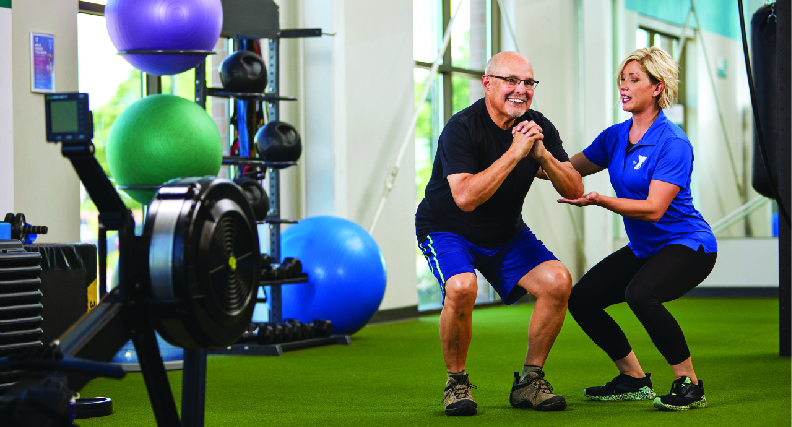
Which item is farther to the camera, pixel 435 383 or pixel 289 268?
pixel 289 268

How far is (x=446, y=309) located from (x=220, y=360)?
1.81 metres

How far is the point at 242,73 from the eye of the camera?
429 cm

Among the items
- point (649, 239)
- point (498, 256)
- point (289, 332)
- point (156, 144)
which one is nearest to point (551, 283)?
point (498, 256)

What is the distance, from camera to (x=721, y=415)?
2.83 meters

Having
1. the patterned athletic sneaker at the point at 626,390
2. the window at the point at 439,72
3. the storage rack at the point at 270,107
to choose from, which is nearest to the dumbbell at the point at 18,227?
the storage rack at the point at 270,107

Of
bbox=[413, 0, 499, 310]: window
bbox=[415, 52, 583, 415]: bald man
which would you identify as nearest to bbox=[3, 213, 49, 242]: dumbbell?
bbox=[415, 52, 583, 415]: bald man

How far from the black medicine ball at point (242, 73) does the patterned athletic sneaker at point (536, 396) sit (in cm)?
206

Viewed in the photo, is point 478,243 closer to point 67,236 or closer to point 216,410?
point 216,410

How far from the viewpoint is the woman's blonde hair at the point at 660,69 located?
296 cm

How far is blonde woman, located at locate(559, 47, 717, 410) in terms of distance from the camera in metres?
2.85

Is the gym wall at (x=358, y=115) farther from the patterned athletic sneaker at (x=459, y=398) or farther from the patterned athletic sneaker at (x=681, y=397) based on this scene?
the patterned athletic sneaker at (x=681, y=397)

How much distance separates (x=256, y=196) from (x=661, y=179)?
6.72 ft

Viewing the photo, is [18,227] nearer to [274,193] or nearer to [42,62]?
[42,62]

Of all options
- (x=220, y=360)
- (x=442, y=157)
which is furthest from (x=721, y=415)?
(x=220, y=360)
